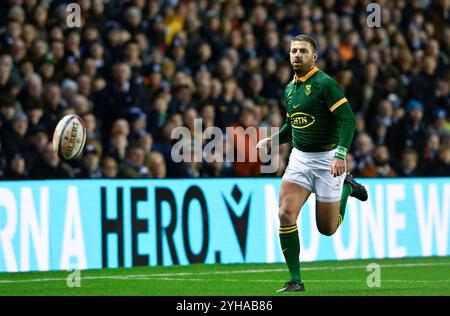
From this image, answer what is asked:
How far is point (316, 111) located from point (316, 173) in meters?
0.62

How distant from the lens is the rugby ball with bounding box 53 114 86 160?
14070mm

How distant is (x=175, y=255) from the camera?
15578mm

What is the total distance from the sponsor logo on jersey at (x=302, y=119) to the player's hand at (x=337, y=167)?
32.6 inches

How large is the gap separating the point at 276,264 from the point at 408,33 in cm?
864

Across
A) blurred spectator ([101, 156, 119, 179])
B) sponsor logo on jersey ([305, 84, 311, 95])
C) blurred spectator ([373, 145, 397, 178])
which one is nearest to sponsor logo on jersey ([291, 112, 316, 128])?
sponsor logo on jersey ([305, 84, 311, 95])

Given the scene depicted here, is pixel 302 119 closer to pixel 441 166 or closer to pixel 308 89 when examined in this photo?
pixel 308 89

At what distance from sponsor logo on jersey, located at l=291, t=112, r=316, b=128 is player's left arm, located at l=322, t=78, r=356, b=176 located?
240 millimetres

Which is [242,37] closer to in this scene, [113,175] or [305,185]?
[113,175]

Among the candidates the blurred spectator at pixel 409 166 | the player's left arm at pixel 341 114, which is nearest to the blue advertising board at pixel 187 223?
the blurred spectator at pixel 409 166

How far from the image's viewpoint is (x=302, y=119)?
1187 cm

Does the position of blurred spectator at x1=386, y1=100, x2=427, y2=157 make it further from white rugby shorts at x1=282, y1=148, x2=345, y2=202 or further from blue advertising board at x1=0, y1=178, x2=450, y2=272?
white rugby shorts at x1=282, y1=148, x2=345, y2=202

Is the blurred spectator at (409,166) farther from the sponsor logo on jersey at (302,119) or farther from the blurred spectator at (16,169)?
the sponsor logo on jersey at (302,119)

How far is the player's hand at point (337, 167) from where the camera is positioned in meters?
11.0

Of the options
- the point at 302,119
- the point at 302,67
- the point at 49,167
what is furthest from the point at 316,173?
the point at 49,167
